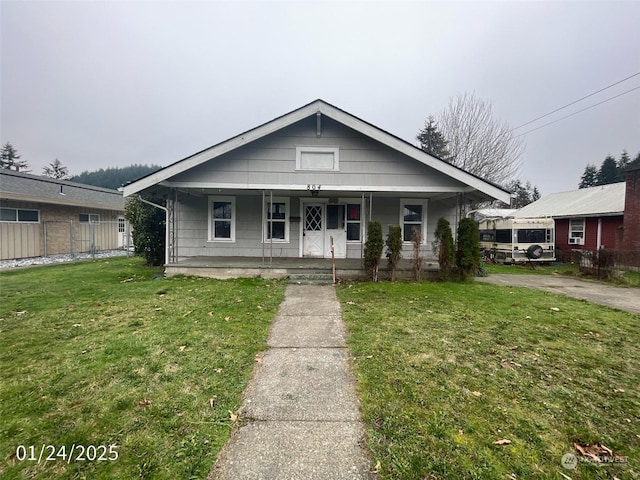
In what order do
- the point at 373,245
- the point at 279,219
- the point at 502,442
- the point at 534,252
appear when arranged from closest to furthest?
the point at 502,442
the point at 373,245
the point at 279,219
the point at 534,252

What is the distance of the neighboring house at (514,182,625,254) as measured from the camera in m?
15.1

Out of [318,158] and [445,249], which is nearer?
A: [445,249]

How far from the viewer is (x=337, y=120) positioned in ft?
26.7

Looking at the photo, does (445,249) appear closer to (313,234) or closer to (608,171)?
(313,234)

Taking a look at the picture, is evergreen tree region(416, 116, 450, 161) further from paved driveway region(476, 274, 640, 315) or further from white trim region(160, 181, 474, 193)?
white trim region(160, 181, 474, 193)

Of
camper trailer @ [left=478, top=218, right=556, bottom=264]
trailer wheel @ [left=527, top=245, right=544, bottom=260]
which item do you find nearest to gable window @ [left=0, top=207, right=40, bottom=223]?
camper trailer @ [left=478, top=218, right=556, bottom=264]

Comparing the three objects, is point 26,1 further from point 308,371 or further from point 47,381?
point 308,371

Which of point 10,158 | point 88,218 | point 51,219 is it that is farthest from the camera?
point 10,158

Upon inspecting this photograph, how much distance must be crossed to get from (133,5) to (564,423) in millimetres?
18452

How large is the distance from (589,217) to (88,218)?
29266 mm

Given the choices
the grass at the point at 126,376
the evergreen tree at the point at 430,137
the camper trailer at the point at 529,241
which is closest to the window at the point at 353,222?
the grass at the point at 126,376

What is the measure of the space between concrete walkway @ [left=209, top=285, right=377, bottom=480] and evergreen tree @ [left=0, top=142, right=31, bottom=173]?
68.4 metres

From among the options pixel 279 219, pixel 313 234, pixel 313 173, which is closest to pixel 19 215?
pixel 279 219

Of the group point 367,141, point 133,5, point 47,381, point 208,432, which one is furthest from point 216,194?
point 133,5
